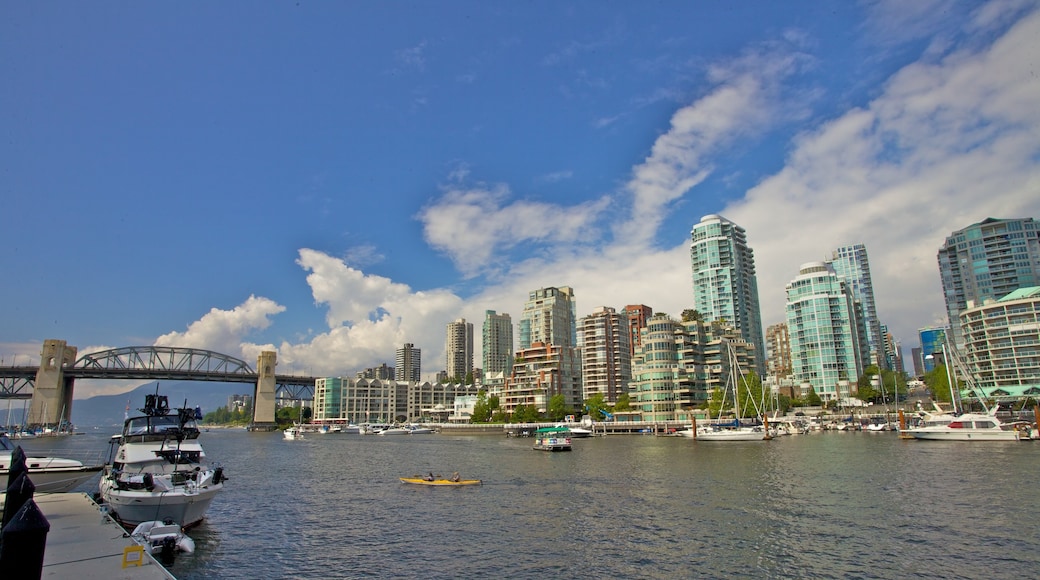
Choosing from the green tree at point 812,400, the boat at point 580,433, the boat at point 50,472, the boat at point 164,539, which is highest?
the green tree at point 812,400

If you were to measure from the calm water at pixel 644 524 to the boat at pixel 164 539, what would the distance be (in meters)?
1.06

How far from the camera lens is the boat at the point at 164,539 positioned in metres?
27.1

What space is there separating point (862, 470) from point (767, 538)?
34.4 meters

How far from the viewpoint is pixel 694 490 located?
4712 cm

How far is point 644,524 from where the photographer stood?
34969 millimetres

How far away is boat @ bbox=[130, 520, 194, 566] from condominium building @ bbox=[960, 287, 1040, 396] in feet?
590

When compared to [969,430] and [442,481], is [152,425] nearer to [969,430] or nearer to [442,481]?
[442,481]

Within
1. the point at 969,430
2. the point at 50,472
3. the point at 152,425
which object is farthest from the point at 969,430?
the point at 50,472

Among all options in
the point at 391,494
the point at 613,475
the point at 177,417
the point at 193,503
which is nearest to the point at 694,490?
the point at 613,475

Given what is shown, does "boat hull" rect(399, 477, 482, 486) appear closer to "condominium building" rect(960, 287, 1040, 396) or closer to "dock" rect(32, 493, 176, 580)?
"dock" rect(32, 493, 176, 580)

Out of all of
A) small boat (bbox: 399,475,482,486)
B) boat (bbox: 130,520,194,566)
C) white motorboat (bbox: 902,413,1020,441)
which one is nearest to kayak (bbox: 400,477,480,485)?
small boat (bbox: 399,475,482,486)

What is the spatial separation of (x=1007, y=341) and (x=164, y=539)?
186710mm

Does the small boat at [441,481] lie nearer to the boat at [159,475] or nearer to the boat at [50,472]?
the boat at [159,475]

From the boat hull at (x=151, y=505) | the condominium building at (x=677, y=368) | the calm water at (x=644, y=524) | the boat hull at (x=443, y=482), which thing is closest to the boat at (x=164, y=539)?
the calm water at (x=644, y=524)
